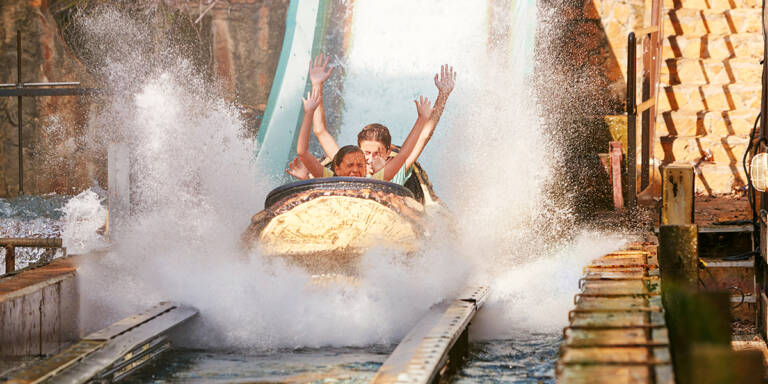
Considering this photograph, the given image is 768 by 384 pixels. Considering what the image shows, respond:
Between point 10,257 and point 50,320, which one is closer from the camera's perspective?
point 50,320

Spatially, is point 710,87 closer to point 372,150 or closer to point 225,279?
point 372,150

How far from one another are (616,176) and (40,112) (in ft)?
23.5

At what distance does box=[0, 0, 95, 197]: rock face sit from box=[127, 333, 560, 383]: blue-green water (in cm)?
757

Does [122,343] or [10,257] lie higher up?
[10,257]

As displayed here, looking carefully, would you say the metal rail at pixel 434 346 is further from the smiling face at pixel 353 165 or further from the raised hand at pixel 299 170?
the raised hand at pixel 299 170

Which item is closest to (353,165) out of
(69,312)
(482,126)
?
(69,312)

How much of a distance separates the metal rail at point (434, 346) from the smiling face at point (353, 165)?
46.7 inches

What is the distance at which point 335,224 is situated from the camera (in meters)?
5.72

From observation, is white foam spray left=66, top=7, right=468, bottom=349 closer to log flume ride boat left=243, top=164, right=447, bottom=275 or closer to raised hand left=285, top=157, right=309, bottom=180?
log flume ride boat left=243, top=164, right=447, bottom=275

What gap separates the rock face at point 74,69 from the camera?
11875 millimetres

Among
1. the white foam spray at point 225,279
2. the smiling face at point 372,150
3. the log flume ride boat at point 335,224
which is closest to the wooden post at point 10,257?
the white foam spray at point 225,279

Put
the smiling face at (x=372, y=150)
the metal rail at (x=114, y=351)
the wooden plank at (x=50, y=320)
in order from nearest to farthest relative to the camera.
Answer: the metal rail at (x=114, y=351), the wooden plank at (x=50, y=320), the smiling face at (x=372, y=150)

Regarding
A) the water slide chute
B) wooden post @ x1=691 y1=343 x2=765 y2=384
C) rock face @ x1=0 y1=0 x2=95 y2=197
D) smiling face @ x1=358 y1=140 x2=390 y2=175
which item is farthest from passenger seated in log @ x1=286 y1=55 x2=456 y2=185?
rock face @ x1=0 y1=0 x2=95 y2=197

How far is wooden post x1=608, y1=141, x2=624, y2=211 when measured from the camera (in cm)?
905
